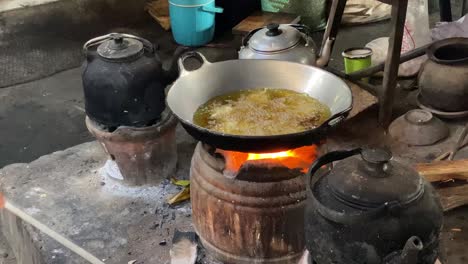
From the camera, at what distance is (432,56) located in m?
3.68

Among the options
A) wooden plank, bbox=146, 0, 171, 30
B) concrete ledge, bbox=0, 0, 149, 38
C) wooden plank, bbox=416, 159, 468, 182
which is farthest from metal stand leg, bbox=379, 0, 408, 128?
concrete ledge, bbox=0, 0, 149, 38

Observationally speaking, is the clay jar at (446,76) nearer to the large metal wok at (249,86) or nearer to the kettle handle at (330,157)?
the large metal wok at (249,86)

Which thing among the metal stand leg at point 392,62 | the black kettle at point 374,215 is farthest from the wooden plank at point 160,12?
the black kettle at point 374,215

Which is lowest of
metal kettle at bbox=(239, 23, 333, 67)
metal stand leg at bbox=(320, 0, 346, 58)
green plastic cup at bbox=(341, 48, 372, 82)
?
green plastic cup at bbox=(341, 48, 372, 82)

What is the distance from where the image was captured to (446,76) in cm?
360

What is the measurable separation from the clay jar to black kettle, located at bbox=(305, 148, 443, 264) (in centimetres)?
184

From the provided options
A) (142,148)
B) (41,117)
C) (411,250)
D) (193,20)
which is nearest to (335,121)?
(411,250)

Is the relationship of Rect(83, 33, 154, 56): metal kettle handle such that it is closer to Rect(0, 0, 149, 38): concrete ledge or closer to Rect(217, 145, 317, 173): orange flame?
Rect(217, 145, 317, 173): orange flame

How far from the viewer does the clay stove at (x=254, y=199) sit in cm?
230

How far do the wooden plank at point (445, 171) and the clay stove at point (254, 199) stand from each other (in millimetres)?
790

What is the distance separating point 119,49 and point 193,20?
92.3 inches

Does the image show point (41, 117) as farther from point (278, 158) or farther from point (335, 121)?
point (335, 121)

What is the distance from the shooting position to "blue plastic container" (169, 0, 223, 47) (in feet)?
16.8

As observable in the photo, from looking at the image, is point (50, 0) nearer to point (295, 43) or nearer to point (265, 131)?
point (295, 43)
